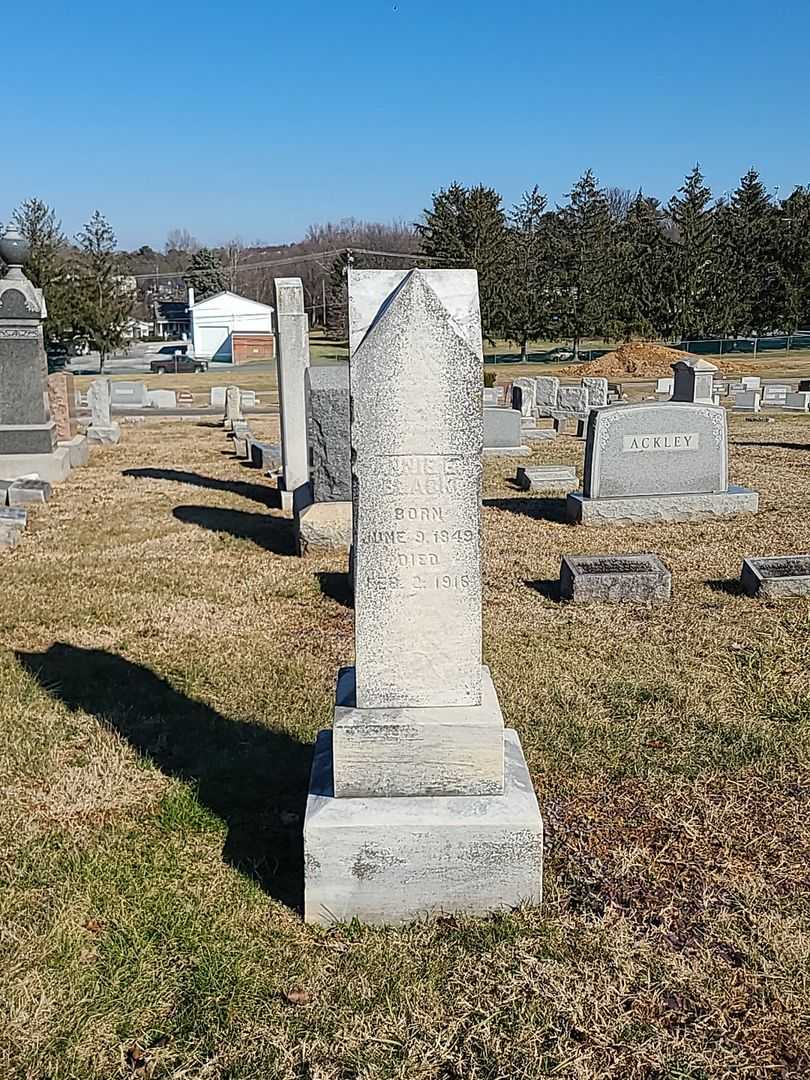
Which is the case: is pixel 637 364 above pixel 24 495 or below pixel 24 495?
above

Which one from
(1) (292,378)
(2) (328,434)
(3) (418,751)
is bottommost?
(3) (418,751)

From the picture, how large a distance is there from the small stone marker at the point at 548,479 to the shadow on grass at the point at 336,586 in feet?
15.6

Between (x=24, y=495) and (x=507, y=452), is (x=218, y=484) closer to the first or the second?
(x=24, y=495)

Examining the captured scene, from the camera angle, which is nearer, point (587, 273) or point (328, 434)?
point (328, 434)

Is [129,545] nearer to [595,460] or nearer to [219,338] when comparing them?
[595,460]

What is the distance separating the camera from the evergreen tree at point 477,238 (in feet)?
160

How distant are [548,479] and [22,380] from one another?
7168 millimetres

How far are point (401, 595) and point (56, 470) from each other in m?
10.6

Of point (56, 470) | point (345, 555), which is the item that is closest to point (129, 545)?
point (345, 555)

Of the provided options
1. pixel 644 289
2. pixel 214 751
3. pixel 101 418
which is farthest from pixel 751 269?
pixel 214 751

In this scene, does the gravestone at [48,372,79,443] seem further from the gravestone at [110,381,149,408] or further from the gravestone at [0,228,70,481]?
the gravestone at [110,381,149,408]

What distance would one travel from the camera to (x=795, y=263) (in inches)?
1999

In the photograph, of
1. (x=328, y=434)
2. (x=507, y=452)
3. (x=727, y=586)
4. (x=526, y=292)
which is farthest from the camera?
(x=526, y=292)

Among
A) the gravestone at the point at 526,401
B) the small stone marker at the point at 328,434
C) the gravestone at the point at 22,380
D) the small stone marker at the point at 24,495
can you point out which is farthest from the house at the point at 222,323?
the small stone marker at the point at 328,434
